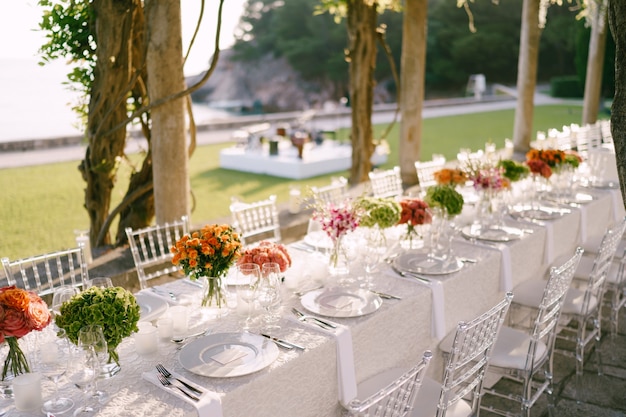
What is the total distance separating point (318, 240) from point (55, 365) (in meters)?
1.68

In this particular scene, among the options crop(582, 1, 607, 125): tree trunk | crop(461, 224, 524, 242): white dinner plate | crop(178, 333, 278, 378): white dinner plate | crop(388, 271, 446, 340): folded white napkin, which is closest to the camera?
crop(178, 333, 278, 378): white dinner plate

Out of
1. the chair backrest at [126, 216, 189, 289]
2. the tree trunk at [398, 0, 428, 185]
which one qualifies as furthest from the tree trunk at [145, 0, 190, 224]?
the tree trunk at [398, 0, 428, 185]

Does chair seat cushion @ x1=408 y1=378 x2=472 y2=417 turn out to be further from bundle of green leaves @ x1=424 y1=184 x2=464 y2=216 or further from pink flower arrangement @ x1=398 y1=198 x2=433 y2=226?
bundle of green leaves @ x1=424 y1=184 x2=464 y2=216

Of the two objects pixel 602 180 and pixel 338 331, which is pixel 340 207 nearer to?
pixel 338 331

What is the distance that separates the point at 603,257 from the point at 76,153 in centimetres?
1222

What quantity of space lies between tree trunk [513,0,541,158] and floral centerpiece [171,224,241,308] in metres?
7.79

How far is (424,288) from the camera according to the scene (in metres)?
2.87

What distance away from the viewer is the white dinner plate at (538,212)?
4066mm

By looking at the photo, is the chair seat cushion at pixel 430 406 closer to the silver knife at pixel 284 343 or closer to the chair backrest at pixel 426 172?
the silver knife at pixel 284 343

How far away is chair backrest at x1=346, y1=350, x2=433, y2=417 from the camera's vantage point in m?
1.73

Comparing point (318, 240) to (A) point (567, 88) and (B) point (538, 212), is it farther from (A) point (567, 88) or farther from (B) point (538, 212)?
(A) point (567, 88)

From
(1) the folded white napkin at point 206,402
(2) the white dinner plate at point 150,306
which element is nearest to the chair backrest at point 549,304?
(1) the folded white napkin at point 206,402

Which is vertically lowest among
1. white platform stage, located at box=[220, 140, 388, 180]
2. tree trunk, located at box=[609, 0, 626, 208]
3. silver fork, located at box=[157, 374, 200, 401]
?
white platform stage, located at box=[220, 140, 388, 180]

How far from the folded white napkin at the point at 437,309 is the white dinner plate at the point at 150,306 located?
1204 millimetres
